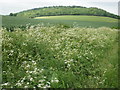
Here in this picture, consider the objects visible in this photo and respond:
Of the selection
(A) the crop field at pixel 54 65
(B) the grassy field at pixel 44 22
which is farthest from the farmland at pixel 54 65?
(B) the grassy field at pixel 44 22

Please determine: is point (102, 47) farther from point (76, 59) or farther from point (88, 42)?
point (76, 59)

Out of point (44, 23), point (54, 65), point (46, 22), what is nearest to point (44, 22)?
point (46, 22)

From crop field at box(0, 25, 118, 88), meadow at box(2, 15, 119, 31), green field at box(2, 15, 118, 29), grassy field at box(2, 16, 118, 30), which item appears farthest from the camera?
green field at box(2, 15, 118, 29)

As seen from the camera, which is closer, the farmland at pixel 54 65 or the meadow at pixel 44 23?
the farmland at pixel 54 65

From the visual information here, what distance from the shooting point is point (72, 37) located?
1288cm

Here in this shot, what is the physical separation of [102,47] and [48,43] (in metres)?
2.99

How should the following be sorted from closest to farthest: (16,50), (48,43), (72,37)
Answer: (16,50)
(48,43)
(72,37)

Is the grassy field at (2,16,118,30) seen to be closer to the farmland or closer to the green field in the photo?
the green field

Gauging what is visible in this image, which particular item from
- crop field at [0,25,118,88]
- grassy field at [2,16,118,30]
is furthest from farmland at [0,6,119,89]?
grassy field at [2,16,118,30]

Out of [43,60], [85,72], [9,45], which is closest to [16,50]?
[9,45]

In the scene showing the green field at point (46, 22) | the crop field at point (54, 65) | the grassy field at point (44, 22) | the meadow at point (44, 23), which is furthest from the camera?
the green field at point (46, 22)

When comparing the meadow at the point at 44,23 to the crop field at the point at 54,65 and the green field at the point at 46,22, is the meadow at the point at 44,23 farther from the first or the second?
the crop field at the point at 54,65

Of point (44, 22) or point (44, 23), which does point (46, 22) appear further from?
point (44, 23)

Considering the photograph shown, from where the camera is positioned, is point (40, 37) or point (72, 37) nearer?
point (40, 37)
